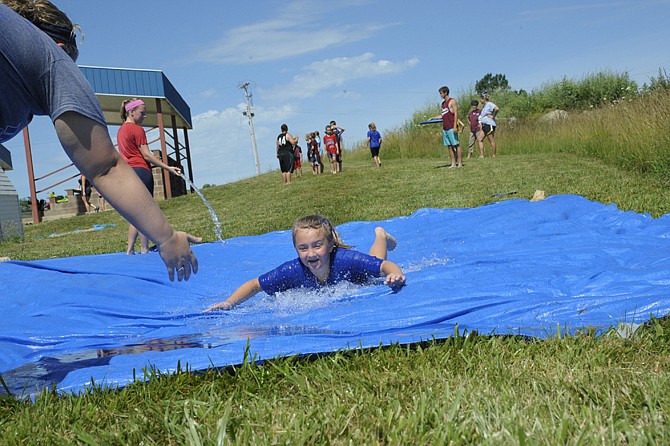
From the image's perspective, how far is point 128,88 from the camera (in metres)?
20.4

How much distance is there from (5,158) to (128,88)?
31.8 ft

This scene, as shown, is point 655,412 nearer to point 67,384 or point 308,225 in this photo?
point 67,384

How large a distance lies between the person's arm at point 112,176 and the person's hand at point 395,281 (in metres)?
1.89

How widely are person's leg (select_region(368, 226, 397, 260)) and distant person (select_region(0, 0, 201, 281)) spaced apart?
3102 millimetres

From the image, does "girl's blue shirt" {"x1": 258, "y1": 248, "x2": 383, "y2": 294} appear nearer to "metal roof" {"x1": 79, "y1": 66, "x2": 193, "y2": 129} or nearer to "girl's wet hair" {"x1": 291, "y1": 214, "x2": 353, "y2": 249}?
"girl's wet hair" {"x1": 291, "y1": 214, "x2": 353, "y2": 249}

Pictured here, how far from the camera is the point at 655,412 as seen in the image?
2.01 meters

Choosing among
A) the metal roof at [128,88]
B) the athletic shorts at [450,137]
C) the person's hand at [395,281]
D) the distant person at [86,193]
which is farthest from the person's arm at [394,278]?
the distant person at [86,193]

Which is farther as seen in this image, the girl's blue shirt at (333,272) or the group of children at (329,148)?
the group of children at (329,148)

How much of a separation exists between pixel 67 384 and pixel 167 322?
1.49 metres

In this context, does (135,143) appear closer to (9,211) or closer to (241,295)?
(241,295)

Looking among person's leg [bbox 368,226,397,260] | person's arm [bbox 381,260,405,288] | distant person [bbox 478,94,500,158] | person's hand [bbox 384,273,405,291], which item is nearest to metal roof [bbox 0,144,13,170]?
distant person [bbox 478,94,500,158]

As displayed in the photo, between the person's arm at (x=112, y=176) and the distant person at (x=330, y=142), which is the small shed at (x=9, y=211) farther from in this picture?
the person's arm at (x=112, y=176)

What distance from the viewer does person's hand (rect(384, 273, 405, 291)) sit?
4.18m

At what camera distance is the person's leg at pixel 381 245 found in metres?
5.50
